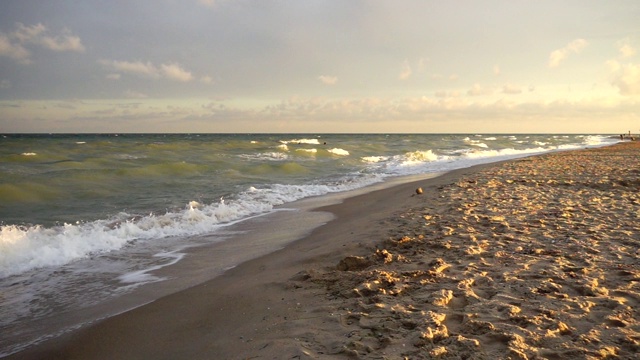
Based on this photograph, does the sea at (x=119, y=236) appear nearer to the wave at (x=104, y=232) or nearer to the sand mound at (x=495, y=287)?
the wave at (x=104, y=232)

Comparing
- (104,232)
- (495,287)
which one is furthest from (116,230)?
(495,287)

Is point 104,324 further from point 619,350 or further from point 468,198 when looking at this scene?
point 468,198

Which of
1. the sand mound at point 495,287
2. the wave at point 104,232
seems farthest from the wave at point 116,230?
the sand mound at point 495,287

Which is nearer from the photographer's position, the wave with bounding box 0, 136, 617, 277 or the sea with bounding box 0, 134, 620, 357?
the sea with bounding box 0, 134, 620, 357

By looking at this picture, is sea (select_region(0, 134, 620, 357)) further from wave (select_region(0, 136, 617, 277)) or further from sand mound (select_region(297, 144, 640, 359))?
sand mound (select_region(297, 144, 640, 359))

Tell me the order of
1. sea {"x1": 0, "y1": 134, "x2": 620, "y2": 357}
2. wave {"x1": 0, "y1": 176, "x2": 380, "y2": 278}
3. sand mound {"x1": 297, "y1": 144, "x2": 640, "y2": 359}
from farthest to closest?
wave {"x1": 0, "y1": 176, "x2": 380, "y2": 278} → sea {"x1": 0, "y1": 134, "x2": 620, "y2": 357} → sand mound {"x1": 297, "y1": 144, "x2": 640, "y2": 359}

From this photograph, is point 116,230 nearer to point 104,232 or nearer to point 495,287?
point 104,232

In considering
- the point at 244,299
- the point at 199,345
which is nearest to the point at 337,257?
the point at 244,299

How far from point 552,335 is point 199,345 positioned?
2.82 meters

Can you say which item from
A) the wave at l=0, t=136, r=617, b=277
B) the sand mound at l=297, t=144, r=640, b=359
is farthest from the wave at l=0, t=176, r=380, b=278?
the sand mound at l=297, t=144, r=640, b=359

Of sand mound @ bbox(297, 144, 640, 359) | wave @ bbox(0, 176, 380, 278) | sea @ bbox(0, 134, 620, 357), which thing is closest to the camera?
sand mound @ bbox(297, 144, 640, 359)

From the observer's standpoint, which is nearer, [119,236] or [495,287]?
[495,287]

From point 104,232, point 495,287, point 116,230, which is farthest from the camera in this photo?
point 116,230

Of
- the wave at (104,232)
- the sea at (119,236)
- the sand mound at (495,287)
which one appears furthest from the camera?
the wave at (104,232)
